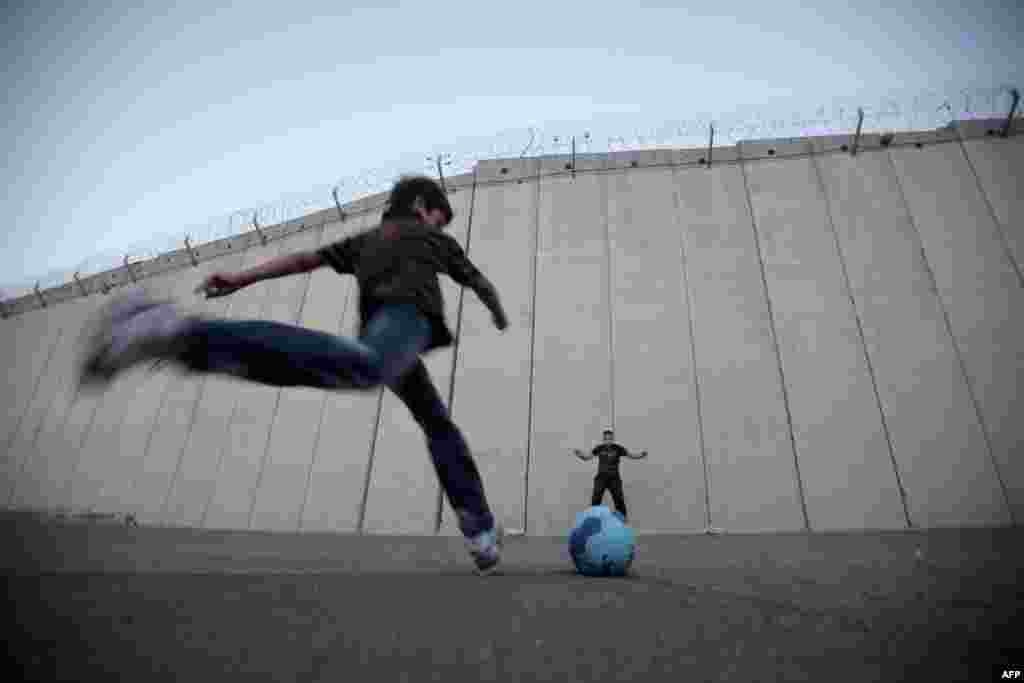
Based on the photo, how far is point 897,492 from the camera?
887 centimetres

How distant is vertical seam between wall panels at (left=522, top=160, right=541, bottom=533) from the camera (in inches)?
379

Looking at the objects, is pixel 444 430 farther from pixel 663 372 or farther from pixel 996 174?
pixel 996 174

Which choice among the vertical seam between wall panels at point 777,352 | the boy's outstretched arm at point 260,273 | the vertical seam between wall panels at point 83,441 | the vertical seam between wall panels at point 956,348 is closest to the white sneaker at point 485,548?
the boy's outstretched arm at point 260,273

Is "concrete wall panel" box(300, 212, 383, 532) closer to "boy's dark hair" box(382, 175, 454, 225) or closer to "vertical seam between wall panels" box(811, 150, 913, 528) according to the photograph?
"boy's dark hair" box(382, 175, 454, 225)

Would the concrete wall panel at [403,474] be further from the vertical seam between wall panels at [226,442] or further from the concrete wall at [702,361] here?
the vertical seam between wall panels at [226,442]

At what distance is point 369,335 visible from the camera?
228 centimetres

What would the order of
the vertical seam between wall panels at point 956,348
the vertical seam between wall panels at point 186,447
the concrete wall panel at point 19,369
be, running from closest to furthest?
1. the vertical seam between wall panels at point 956,348
2. the vertical seam between wall panels at point 186,447
3. the concrete wall panel at point 19,369

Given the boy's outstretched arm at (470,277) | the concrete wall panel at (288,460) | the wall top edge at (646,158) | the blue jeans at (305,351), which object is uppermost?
the wall top edge at (646,158)

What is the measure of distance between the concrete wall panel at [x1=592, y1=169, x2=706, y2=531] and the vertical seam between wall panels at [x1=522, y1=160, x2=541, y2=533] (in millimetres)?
1456

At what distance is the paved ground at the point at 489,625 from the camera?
153 centimetres

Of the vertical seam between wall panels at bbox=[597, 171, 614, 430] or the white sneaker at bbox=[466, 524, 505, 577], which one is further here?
the vertical seam between wall panels at bbox=[597, 171, 614, 430]

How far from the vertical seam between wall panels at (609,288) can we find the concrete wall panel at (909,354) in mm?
4364

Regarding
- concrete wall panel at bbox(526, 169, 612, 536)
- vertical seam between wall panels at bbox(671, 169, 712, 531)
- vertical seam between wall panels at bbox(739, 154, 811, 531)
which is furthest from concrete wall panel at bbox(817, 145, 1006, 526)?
concrete wall panel at bbox(526, 169, 612, 536)

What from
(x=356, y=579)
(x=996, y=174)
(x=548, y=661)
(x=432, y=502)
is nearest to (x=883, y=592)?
(x=548, y=661)
